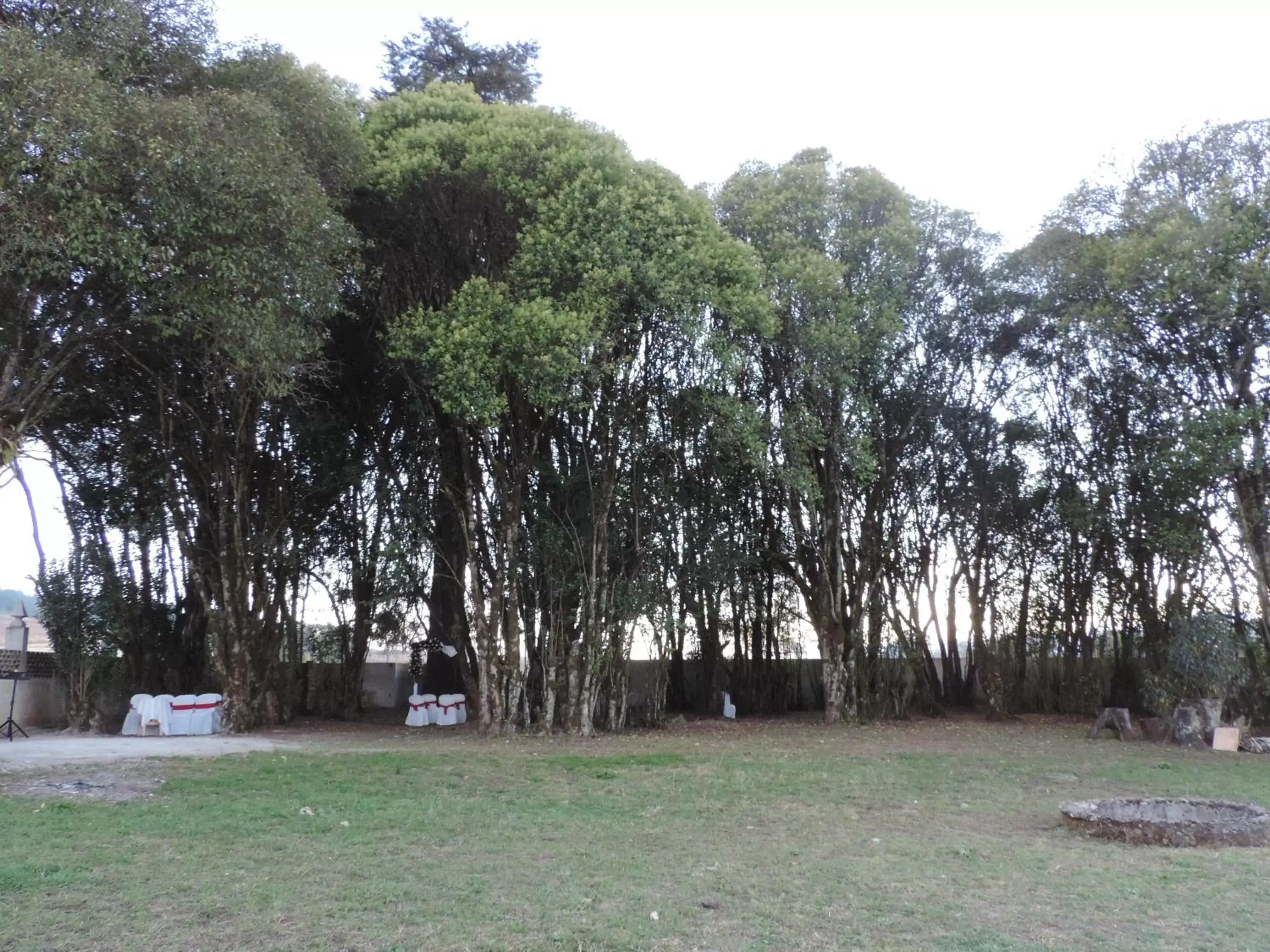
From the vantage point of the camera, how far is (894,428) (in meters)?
16.0

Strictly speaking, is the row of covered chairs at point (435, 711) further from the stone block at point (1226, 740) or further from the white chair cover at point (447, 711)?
the stone block at point (1226, 740)

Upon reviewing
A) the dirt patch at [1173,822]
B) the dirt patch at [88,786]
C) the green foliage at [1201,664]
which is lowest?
the dirt patch at [88,786]

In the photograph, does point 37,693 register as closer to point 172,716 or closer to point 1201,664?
point 172,716

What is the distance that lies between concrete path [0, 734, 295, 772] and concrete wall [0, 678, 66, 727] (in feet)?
3.14

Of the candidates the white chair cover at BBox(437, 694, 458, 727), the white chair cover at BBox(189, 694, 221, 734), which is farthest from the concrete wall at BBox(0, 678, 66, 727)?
the white chair cover at BBox(437, 694, 458, 727)

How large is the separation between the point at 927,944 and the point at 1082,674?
15614 millimetres

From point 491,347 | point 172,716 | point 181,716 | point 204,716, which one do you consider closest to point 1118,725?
point 491,347

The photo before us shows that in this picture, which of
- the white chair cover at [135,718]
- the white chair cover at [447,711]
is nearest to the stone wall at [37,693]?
the white chair cover at [135,718]

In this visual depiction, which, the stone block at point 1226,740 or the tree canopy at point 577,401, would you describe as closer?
the tree canopy at point 577,401

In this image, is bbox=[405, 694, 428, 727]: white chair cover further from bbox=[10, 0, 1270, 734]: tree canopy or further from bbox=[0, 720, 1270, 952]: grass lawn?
bbox=[0, 720, 1270, 952]: grass lawn

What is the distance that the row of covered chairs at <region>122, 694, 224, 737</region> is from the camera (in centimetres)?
1291

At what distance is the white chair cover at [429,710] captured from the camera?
1496 centimetres

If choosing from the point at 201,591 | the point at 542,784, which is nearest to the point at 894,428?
the point at 542,784

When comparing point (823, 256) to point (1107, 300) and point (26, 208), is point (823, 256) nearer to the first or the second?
point (1107, 300)
